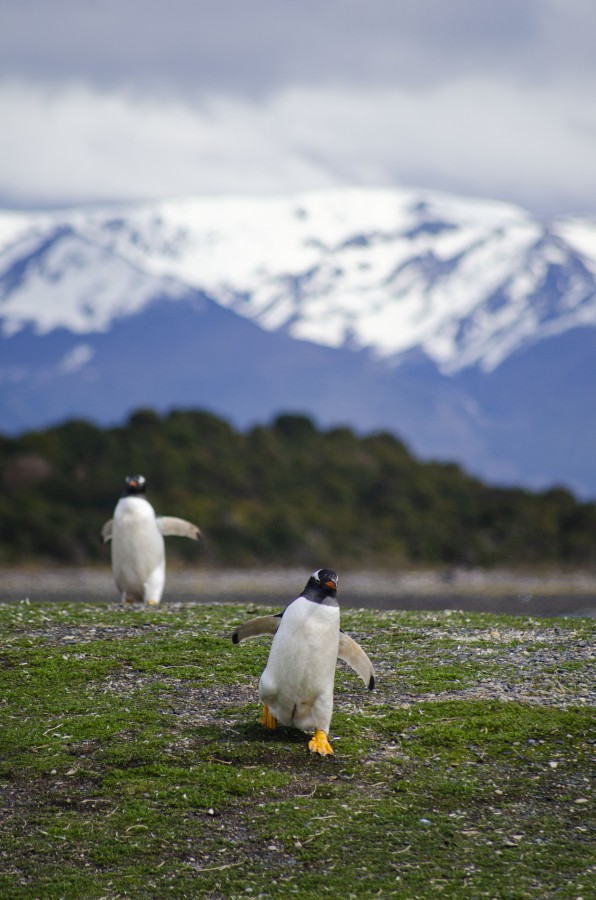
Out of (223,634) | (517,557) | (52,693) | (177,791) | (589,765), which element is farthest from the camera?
(517,557)

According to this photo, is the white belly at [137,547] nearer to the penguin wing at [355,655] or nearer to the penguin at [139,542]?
the penguin at [139,542]

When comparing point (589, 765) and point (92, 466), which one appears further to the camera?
point (92, 466)

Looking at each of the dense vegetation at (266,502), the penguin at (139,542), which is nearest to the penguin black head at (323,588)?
the penguin at (139,542)

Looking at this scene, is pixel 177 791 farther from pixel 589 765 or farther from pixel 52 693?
pixel 589 765

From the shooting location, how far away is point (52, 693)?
428 inches

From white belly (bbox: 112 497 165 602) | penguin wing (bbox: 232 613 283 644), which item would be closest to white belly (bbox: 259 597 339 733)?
penguin wing (bbox: 232 613 283 644)

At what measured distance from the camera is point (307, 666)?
31.4 ft

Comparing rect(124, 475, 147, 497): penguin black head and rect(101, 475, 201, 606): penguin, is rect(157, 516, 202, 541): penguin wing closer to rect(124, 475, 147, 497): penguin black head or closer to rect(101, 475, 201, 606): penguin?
rect(101, 475, 201, 606): penguin

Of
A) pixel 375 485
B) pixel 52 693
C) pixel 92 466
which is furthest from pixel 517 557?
pixel 52 693

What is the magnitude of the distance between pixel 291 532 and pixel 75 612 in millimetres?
→ 35594

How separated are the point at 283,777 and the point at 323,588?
60.2 inches

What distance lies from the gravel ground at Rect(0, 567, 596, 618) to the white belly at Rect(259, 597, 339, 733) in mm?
21067

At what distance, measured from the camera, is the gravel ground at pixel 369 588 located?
34938 millimetres

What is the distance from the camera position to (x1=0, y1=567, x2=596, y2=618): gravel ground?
34938 mm
